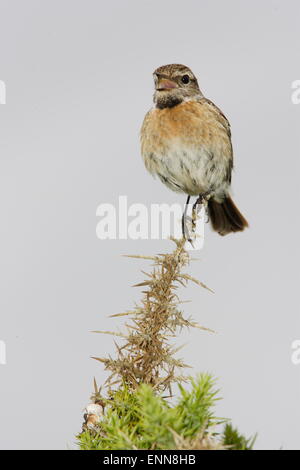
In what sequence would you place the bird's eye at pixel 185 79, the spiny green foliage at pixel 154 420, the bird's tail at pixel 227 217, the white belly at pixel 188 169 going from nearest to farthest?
the spiny green foliage at pixel 154 420, the white belly at pixel 188 169, the bird's eye at pixel 185 79, the bird's tail at pixel 227 217

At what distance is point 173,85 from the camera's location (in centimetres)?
546

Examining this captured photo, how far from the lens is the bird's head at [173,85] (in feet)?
17.7

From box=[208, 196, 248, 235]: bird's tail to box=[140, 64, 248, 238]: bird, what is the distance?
0.76 meters

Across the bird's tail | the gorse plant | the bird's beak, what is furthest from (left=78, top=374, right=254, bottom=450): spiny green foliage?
the bird's tail

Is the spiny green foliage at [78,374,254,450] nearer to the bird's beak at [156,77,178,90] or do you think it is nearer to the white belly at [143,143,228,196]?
the white belly at [143,143,228,196]

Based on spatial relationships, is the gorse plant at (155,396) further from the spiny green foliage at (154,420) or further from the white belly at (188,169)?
the white belly at (188,169)

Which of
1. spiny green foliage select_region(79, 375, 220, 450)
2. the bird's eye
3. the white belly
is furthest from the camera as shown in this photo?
the bird's eye

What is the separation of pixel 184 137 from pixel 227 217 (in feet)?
4.92

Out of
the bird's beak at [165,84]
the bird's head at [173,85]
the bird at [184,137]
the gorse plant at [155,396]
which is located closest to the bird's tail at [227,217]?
the bird at [184,137]

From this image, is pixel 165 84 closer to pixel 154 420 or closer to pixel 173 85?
pixel 173 85

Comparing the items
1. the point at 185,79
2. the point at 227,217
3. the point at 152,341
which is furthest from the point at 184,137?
the point at 152,341

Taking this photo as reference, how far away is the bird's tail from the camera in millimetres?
6617

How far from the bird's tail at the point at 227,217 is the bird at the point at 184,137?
0.76 m
